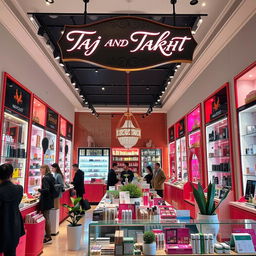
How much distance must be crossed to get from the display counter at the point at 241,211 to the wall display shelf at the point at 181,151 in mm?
4319

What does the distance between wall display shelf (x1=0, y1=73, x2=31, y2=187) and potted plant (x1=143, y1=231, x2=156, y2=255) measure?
11.3ft

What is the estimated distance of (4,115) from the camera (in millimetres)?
4676

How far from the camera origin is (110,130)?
470 inches

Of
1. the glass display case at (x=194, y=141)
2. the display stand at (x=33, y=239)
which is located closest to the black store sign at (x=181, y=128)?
the glass display case at (x=194, y=141)

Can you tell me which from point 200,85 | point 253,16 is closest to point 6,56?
point 253,16

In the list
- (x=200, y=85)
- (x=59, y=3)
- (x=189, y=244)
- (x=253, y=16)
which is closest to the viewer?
(x=189, y=244)

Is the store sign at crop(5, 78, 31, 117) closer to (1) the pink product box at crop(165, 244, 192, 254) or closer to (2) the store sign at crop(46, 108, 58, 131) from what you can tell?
(2) the store sign at crop(46, 108, 58, 131)

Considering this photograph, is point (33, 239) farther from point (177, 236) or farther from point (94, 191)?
point (94, 191)

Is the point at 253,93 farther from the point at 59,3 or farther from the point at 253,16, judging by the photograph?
the point at 59,3

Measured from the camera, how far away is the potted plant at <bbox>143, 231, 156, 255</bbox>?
197cm

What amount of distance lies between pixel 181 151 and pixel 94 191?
13.0 feet

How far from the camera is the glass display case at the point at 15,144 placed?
472 centimetres

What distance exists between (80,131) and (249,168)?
8528 mm

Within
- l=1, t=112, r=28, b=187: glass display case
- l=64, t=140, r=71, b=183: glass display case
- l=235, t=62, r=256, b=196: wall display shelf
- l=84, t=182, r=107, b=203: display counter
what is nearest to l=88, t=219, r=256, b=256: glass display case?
l=235, t=62, r=256, b=196: wall display shelf
